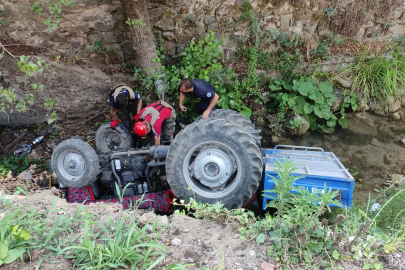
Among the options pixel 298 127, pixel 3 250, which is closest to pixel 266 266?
pixel 3 250

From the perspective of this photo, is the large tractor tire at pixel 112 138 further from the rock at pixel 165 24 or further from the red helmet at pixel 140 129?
the rock at pixel 165 24

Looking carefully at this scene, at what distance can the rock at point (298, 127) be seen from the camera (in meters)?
5.83

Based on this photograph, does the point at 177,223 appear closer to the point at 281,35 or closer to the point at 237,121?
the point at 237,121

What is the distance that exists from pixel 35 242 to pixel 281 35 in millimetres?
6053

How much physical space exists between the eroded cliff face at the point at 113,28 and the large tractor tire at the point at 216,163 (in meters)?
3.33

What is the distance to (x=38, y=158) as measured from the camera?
5312 millimetres

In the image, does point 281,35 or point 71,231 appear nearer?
point 71,231

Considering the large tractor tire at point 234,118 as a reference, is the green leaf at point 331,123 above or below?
below

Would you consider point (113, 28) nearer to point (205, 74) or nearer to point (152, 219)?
point (205, 74)

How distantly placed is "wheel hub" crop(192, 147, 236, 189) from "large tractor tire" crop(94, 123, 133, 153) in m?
1.89

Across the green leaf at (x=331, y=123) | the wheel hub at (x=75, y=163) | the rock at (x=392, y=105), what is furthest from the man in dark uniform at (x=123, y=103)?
the rock at (x=392, y=105)

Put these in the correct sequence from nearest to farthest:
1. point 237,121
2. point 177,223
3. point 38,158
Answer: point 177,223, point 237,121, point 38,158

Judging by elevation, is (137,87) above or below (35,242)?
above

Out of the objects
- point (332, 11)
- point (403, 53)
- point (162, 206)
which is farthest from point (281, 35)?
point (162, 206)
